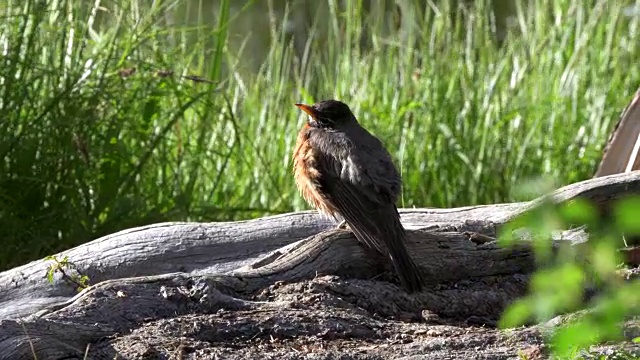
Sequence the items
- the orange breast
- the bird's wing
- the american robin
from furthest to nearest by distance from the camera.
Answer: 1. the orange breast
2. the bird's wing
3. the american robin

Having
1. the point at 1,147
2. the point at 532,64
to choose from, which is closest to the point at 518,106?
the point at 532,64

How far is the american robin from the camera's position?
4355mm

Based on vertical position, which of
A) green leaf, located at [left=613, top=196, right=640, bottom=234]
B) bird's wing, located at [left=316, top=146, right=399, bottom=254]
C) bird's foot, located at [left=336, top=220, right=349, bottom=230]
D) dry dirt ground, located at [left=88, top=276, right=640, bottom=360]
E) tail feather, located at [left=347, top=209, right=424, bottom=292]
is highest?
green leaf, located at [left=613, top=196, right=640, bottom=234]

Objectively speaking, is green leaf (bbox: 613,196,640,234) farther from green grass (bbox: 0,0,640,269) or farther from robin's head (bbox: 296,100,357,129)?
green grass (bbox: 0,0,640,269)

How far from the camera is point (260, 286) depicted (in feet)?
13.2

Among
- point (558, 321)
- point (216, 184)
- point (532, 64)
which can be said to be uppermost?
point (532, 64)

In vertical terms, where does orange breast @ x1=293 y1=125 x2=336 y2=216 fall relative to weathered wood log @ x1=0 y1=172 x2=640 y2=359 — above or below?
above

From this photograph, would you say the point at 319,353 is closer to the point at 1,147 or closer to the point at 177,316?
the point at 177,316

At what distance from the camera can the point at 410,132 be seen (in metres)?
7.50

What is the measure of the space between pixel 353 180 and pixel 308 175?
308 millimetres

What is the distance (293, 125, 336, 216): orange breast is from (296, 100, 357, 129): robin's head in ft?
0.37

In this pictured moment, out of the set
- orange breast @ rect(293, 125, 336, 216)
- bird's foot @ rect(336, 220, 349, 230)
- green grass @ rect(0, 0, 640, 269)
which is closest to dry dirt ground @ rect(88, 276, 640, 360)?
bird's foot @ rect(336, 220, 349, 230)

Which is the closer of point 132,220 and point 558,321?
point 558,321

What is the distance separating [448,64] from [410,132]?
0.73 metres
